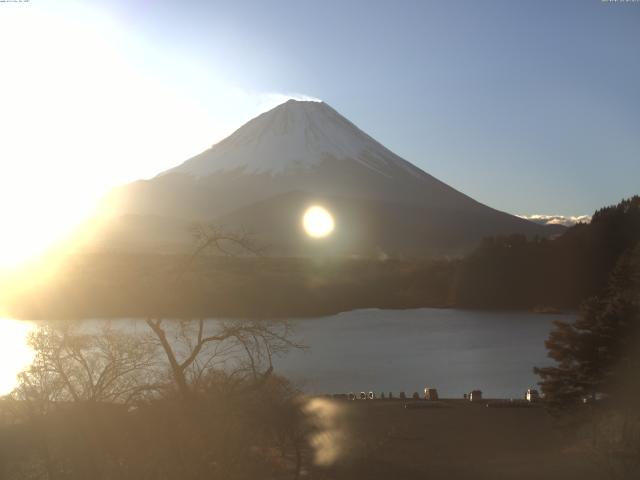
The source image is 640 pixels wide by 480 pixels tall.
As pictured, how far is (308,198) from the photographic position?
376 ft

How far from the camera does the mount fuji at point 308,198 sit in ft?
334

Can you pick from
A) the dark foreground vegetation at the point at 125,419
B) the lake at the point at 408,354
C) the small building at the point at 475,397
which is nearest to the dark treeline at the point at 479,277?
the lake at the point at 408,354

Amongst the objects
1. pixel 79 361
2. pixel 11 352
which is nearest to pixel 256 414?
pixel 79 361

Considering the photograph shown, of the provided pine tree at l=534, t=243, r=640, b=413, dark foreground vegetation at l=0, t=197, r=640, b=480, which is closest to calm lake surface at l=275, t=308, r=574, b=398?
dark foreground vegetation at l=0, t=197, r=640, b=480

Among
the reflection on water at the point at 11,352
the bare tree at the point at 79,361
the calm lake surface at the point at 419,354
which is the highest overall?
the bare tree at the point at 79,361

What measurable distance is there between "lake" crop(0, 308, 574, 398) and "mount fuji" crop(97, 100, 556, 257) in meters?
44.7

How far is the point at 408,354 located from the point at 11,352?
14.8 m

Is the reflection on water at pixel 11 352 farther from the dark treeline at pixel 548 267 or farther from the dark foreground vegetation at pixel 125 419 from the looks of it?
the dark treeline at pixel 548 267

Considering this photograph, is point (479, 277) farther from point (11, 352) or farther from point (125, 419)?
point (125, 419)

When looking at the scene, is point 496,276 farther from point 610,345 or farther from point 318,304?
point 610,345

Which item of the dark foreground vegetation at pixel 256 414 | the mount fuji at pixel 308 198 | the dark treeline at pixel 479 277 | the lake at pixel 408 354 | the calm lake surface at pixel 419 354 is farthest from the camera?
the mount fuji at pixel 308 198

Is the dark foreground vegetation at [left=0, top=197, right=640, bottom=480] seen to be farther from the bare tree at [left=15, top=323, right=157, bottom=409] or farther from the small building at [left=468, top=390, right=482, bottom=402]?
the small building at [left=468, top=390, right=482, bottom=402]

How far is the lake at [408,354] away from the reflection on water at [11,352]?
0.05 metres

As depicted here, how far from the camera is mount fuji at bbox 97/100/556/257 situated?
102 meters
